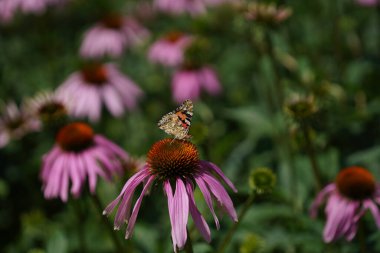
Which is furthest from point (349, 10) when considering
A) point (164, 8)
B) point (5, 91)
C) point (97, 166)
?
point (97, 166)

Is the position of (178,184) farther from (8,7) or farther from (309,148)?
(8,7)

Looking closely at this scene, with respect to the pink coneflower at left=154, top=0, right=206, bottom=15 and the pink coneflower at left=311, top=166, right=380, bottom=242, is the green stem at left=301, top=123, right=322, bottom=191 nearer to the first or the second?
the pink coneflower at left=311, top=166, right=380, bottom=242

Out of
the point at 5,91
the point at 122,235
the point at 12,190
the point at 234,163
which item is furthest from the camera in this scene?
the point at 5,91

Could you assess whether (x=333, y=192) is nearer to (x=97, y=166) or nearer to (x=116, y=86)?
(x=97, y=166)

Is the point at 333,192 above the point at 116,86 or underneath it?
underneath

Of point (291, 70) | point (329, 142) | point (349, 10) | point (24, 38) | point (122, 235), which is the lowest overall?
point (122, 235)

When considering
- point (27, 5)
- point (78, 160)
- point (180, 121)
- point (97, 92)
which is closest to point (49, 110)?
point (78, 160)

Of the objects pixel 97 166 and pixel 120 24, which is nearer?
pixel 97 166
